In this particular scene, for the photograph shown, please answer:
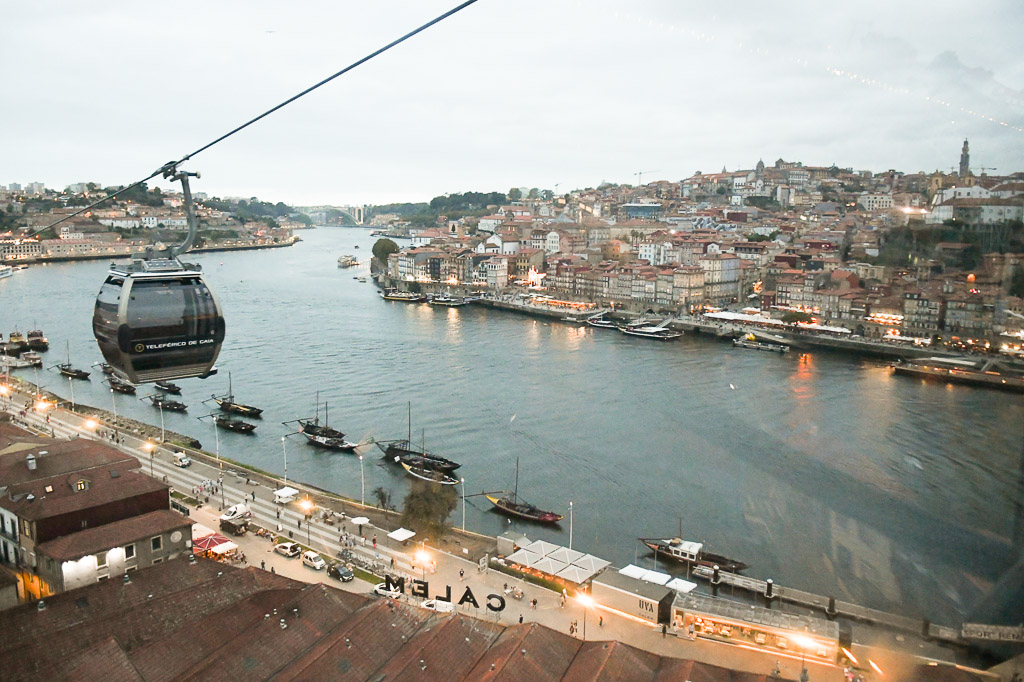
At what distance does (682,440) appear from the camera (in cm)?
727

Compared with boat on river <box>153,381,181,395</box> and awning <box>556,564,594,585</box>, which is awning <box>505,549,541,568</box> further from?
boat on river <box>153,381,181,395</box>

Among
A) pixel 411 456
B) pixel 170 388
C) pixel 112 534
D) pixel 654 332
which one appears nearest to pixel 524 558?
pixel 112 534

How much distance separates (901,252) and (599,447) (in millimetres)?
3009

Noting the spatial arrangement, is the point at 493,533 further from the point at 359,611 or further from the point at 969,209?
the point at 969,209

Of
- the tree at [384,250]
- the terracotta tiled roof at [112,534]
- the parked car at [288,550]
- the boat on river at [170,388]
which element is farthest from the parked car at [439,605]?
the tree at [384,250]

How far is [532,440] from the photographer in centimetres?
722

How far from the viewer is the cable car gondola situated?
69.5 inches

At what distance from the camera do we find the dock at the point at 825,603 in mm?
3824

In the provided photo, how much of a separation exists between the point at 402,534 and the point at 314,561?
545 millimetres

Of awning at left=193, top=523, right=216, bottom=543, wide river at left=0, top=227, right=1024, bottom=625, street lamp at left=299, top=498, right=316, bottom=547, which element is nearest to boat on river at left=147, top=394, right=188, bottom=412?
wide river at left=0, top=227, right=1024, bottom=625

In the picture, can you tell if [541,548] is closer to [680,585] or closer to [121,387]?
[680,585]

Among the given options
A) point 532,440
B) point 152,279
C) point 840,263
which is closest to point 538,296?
point 840,263

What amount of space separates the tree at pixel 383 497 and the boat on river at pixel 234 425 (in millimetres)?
2042

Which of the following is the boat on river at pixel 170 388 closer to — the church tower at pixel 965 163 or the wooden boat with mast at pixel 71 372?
the wooden boat with mast at pixel 71 372
